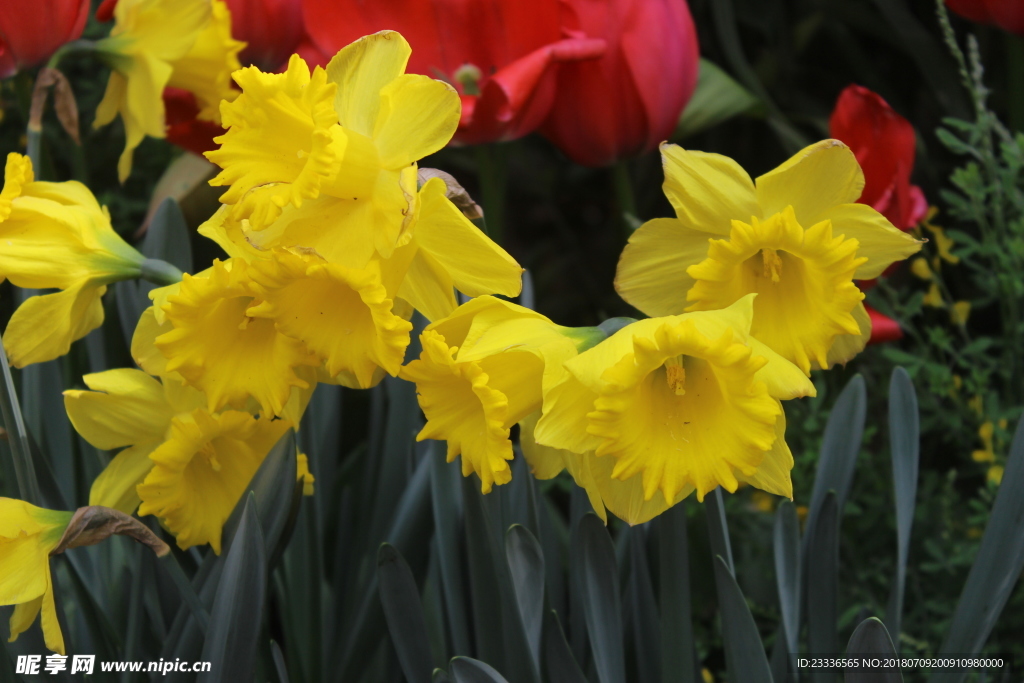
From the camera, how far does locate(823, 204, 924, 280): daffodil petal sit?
0.53 meters

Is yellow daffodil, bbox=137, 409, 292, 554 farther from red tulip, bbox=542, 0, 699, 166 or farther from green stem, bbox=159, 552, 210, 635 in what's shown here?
red tulip, bbox=542, 0, 699, 166

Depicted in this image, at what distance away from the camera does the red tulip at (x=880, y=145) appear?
808mm

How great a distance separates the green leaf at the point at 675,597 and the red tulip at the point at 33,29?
66cm

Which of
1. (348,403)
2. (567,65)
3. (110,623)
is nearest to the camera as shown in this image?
(110,623)

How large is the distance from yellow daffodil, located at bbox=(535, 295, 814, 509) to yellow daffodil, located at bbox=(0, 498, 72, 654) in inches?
12.6

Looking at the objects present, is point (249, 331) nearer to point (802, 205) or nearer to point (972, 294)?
point (802, 205)

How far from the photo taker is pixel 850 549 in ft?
3.14

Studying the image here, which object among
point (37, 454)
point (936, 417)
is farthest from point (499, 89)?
point (936, 417)

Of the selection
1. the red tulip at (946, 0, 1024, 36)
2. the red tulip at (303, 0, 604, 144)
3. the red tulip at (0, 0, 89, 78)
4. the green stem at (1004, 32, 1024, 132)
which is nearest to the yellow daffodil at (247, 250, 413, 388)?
the red tulip at (303, 0, 604, 144)

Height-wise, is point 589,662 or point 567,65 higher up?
point 567,65

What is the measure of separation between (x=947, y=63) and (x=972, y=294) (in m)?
0.34

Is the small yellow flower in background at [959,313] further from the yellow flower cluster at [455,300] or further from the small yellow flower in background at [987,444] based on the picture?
the yellow flower cluster at [455,300]

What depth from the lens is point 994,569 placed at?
0.60 m

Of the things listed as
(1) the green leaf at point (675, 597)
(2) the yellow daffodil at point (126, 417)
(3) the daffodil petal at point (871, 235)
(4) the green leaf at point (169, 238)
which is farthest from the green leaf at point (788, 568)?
(4) the green leaf at point (169, 238)
